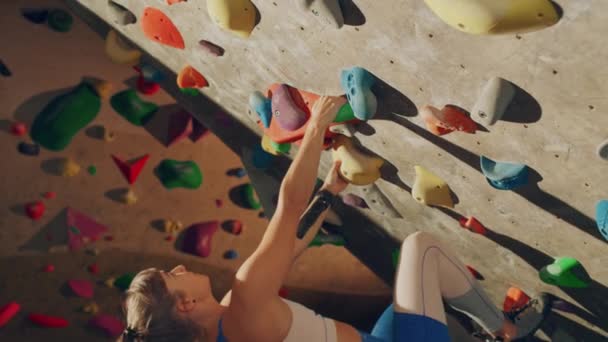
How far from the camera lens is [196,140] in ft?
8.15

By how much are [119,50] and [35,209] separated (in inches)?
24.1

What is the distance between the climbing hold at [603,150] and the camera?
1116 millimetres

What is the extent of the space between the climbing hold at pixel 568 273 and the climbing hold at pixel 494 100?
594 mm

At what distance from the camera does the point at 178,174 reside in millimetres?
2480

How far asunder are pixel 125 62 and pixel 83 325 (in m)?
1.00

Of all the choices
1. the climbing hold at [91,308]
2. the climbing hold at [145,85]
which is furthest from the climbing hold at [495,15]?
the climbing hold at [91,308]

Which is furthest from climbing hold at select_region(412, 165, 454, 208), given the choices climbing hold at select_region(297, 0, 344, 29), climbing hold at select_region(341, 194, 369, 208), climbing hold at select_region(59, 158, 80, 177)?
climbing hold at select_region(59, 158, 80, 177)

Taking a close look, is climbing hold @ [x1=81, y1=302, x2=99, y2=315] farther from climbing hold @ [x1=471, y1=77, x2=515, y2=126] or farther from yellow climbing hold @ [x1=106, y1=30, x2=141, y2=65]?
climbing hold @ [x1=471, y1=77, x2=515, y2=126]

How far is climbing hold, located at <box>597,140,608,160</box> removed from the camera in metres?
1.12

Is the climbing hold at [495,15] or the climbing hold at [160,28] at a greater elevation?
the climbing hold at [495,15]

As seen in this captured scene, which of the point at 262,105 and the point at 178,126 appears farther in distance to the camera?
the point at 178,126

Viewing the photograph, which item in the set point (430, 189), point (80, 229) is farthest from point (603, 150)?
point (80, 229)

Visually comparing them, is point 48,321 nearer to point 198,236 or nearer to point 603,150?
point 198,236

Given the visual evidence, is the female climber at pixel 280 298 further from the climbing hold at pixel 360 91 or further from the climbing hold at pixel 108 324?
the climbing hold at pixel 108 324
